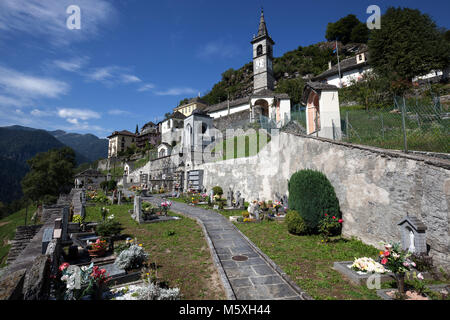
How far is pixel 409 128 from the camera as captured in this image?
8039mm

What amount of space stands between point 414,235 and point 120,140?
85.8 meters

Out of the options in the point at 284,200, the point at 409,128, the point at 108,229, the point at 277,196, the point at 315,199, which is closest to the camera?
the point at 409,128

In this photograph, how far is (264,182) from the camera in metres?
15.6

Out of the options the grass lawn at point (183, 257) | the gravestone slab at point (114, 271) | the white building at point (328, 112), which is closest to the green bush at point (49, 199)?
the grass lawn at point (183, 257)

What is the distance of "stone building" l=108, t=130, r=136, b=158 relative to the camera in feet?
254

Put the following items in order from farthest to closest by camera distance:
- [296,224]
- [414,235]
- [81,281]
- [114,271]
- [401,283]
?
[296,224] < [114,271] < [414,235] < [401,283] < [81,281]

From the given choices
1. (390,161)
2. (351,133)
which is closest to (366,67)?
(351,133)

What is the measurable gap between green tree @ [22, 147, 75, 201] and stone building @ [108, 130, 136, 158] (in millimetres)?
28362

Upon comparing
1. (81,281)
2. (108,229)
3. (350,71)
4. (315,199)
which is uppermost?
(350,71)

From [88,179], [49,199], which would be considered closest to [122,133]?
[49,199]

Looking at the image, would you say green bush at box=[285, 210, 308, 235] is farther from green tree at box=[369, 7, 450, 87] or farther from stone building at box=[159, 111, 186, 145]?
stone building at box=[159, 111, 186, 145]

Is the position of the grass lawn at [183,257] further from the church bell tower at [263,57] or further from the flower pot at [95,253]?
the church bell tower at [263,57]

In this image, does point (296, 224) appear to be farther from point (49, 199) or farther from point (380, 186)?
point (49, 199)
